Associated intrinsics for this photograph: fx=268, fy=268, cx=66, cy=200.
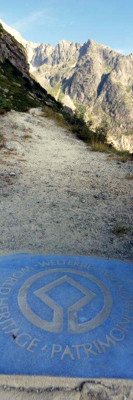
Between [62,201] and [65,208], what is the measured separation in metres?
0.45

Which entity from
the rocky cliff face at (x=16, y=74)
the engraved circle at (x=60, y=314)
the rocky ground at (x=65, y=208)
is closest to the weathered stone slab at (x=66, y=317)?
the engraved circle at (x=60, y=314)

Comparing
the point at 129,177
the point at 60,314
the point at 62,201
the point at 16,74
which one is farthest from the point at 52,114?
the point at 60,314

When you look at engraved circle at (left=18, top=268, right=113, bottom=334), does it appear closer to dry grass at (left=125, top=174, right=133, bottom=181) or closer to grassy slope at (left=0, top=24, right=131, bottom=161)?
dry grass at (left=125, top=174, right=133, bottom=181)

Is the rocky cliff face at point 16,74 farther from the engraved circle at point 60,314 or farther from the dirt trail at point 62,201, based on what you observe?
the engraved circle at point 60,314

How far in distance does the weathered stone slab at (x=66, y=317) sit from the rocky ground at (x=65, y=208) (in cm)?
22

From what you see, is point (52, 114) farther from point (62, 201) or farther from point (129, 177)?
point (62, 201)

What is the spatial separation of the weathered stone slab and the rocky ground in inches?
8.7

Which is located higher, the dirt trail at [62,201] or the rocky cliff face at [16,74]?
the rocky cliff face at [16,74]

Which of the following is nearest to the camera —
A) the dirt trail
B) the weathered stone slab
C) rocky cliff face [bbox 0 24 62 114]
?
the weathered stone slab

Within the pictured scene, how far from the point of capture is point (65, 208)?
6.88 meters

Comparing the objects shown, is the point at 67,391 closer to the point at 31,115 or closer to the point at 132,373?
the point at 132,373

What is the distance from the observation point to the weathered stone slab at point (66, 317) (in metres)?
2.66

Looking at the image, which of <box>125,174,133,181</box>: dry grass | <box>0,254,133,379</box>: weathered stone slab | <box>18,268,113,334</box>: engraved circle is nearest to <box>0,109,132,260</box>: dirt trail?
<box>125,174,133,181</box>: dry grass

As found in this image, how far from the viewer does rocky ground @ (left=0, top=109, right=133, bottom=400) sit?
4.80 m
